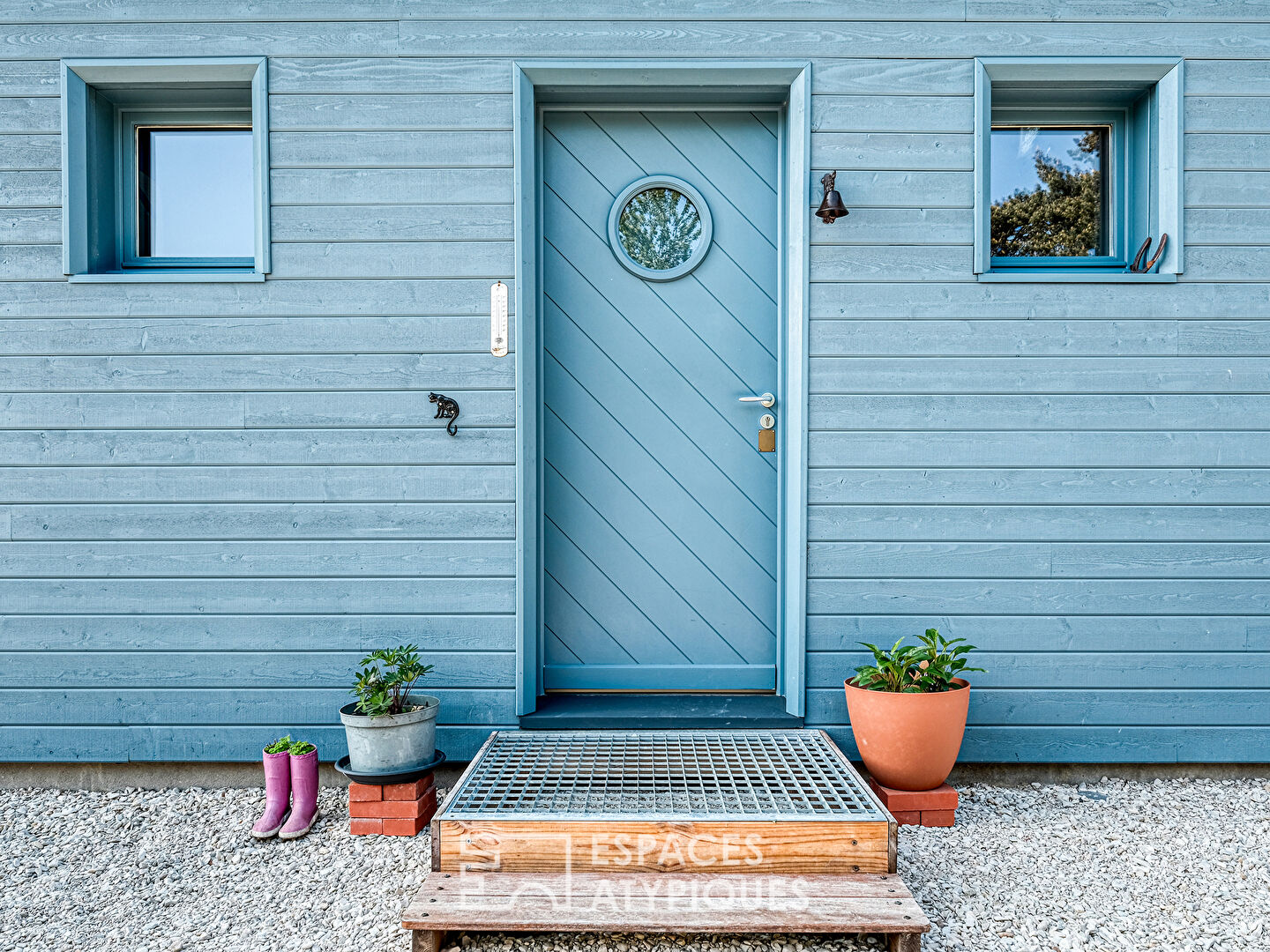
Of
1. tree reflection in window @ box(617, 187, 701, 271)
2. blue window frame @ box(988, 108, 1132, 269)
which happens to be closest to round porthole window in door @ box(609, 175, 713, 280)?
tree reflection in window @ box(617, 187, 701, 271)

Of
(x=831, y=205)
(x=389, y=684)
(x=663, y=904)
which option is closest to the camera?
(x=663, y=904)

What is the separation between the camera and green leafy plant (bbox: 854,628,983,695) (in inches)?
97.1

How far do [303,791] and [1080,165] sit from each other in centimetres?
347

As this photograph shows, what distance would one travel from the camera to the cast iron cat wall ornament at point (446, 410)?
2719mm

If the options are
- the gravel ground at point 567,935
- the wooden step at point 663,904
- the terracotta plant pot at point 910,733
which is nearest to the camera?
the wooden step at point 663,904

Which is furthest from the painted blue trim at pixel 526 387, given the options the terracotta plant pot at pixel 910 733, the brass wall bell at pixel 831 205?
the terracotta plant pot at pixel 910 733

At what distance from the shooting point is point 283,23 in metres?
2.73

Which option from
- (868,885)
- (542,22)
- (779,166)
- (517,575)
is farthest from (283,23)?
(868,885)

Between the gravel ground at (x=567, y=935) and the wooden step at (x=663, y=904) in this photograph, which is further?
the gravel ground at (x=567, y=935)

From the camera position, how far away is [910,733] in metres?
2.39

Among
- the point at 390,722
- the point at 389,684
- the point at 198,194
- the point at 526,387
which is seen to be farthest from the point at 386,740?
the point at 198,194

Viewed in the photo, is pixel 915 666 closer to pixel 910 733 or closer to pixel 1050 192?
pixel 910 733

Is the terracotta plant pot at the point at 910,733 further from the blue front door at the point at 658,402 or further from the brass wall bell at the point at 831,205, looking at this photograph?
the brass wall bell at the point at 831,205

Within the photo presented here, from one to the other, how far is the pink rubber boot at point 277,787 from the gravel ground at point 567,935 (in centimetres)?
7
